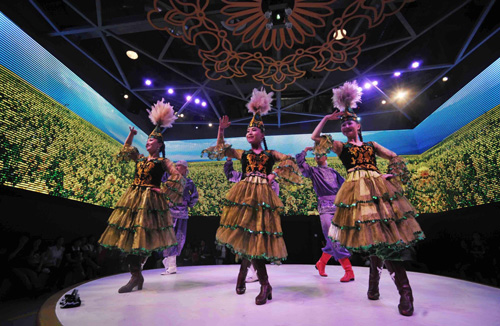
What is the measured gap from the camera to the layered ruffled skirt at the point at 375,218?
2107 millimetres

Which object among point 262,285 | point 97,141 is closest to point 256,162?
A: point 262,285

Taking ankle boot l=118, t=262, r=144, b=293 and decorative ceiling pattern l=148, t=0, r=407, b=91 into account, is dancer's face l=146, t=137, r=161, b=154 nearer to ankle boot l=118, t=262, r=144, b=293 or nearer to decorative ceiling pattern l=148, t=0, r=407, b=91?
ankle boot l=118, t=262, r=144, b=293

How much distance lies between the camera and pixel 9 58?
4.22 meters

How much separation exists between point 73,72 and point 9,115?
226cm

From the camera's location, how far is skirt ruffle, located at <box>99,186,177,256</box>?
2.87m

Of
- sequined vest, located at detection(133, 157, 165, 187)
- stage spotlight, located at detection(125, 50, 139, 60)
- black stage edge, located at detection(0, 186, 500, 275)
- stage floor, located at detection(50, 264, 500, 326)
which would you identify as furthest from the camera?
stage spotlight, located at detection(125, 50, 139, 60)

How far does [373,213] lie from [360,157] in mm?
681

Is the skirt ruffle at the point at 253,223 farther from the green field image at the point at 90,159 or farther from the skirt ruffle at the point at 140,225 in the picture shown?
the green field image at the point at 90,159

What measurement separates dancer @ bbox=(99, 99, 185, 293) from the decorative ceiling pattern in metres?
3.40

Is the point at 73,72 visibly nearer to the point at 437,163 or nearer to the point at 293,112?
the point at 293,112

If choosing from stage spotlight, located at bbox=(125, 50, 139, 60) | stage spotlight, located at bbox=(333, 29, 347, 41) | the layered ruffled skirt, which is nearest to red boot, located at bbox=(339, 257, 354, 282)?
the layered ruffled skirt

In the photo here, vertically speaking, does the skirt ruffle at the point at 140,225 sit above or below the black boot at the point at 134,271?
above

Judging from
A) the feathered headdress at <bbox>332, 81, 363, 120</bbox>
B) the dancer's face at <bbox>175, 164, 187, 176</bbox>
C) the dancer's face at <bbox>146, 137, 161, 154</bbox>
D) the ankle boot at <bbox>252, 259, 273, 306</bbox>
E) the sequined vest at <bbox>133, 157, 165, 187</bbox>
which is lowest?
the ankle boot at <bbox>252, 259, 273, 306</bbox>

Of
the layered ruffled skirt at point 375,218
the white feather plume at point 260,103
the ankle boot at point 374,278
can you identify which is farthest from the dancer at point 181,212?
the ankle boot at point 374,278
